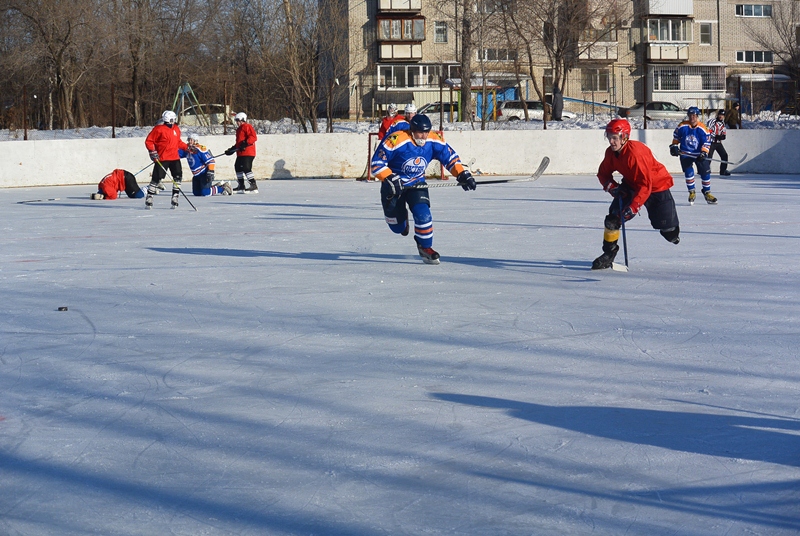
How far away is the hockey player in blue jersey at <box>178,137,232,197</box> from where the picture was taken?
15.5 metres

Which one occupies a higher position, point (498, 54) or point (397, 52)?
point (397, 52)

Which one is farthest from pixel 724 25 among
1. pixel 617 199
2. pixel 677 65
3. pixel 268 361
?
pixel 268 361

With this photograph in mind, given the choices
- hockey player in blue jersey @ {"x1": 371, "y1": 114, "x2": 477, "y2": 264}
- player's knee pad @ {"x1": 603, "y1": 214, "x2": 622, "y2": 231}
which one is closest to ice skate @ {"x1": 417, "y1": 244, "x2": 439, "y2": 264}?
hockey player in blue jersey @ {"x1": 371, "y1": 114, "x2": 477, "y2": 264}

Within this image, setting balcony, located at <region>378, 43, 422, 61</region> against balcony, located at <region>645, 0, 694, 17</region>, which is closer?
balcony, located at <region>378, 43, 422, 61</region>

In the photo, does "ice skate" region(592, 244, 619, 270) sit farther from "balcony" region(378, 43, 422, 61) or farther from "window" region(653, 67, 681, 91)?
"window" region(653, 67, 681, 91)

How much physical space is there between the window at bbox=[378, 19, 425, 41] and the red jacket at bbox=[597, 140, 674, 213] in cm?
3383

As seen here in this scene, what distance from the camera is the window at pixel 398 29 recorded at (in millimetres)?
39938

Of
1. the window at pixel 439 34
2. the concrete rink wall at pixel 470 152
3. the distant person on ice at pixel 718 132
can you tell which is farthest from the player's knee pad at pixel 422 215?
the window at pixel 439 34

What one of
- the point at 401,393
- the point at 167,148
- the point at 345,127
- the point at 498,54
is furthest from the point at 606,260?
the point at 498,54

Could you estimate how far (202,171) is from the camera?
15.7m

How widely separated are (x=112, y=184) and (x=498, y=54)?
682 inches

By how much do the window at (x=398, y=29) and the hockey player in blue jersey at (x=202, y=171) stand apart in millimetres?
25013

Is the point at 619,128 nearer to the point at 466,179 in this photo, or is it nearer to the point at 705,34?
the point at 466,179

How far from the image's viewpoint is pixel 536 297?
20.0 ft
